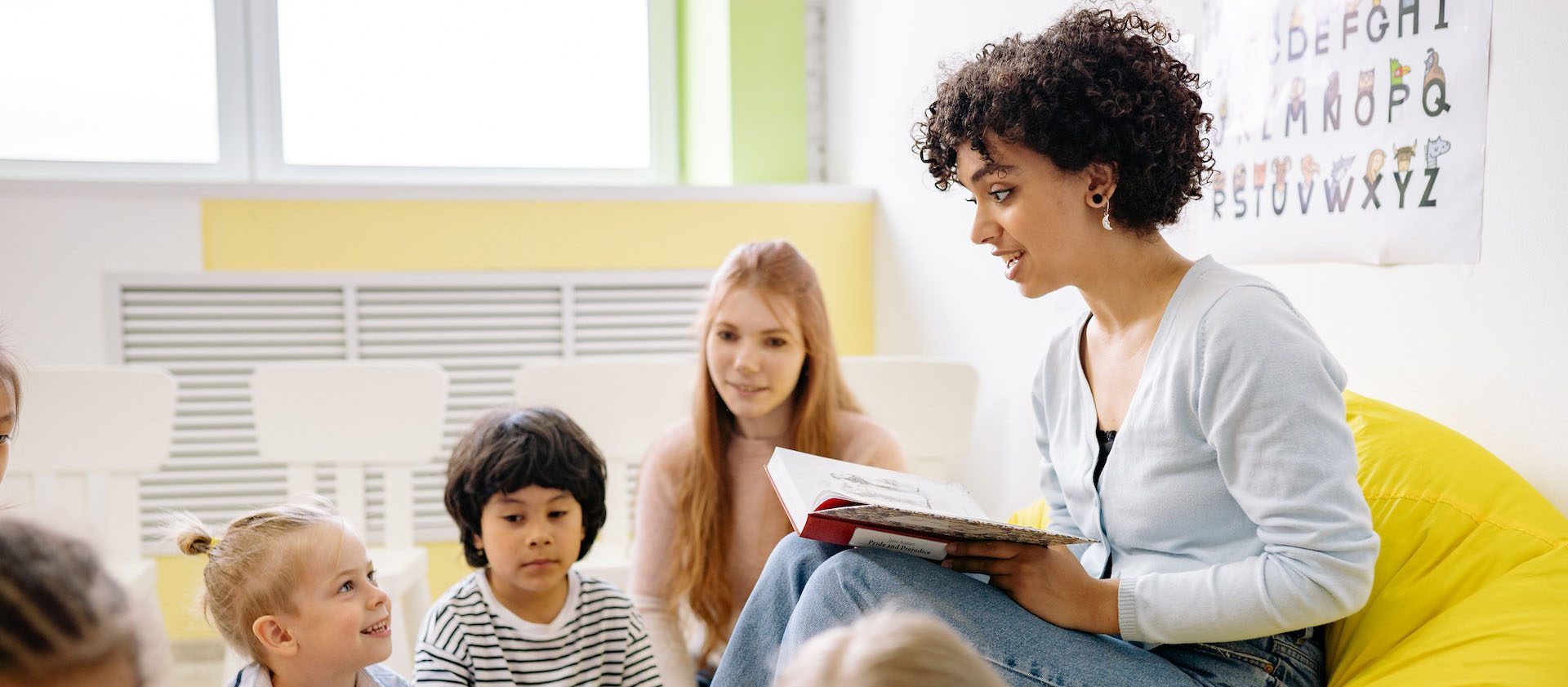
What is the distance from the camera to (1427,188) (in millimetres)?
1357

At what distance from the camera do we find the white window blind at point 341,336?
2934 millimetres

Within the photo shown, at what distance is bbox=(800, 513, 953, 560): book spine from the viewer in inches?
45.1

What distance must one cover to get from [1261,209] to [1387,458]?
0.53 meters

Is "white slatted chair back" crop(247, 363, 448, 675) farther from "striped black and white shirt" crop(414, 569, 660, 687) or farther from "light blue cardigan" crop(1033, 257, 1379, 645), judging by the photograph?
"light blue cardigan" crop(1033, 257, 1379, 645)

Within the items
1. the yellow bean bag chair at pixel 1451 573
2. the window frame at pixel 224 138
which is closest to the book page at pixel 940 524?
the yellow bean bag chair at pixel 1451 573

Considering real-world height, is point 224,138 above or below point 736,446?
above

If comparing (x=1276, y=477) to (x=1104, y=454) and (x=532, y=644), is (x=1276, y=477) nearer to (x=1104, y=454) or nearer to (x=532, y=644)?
(x=1104, y=454)

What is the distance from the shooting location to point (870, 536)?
3.85 feet

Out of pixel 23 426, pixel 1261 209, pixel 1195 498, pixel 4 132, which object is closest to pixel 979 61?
pixel 1195 498

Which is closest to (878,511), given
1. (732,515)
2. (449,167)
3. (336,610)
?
(336,610)

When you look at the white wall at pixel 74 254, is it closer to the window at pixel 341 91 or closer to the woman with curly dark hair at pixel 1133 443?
the window at pixel 341 91

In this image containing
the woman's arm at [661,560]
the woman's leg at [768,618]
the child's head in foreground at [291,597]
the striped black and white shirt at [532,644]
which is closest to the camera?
the woman's leg at [768,618]

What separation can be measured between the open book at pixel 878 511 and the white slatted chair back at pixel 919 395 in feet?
3.43

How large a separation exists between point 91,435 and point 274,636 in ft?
4.28
